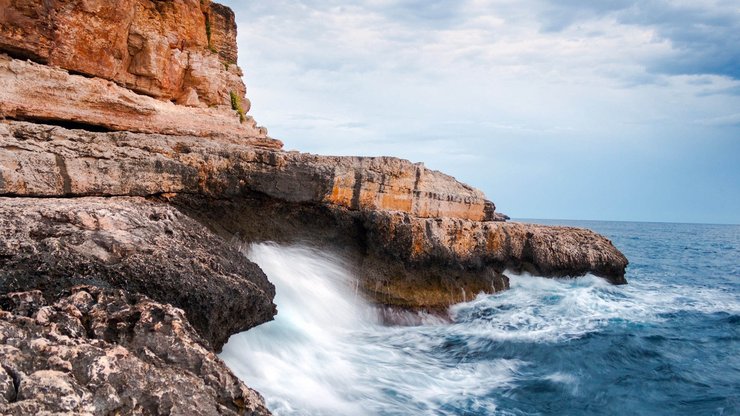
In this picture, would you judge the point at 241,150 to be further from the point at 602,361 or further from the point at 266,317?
the point at 602,361

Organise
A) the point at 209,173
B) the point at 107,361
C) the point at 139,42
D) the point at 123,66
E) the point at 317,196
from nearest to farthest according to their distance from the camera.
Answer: the point at 107,361, the point at 209,173, the point at 317,196, the point at 123,66, the point at 139,42

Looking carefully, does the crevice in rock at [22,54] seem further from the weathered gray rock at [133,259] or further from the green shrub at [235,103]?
the green shrub at [235,103]

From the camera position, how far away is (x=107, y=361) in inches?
157

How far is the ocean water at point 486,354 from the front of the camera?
7.64 meters

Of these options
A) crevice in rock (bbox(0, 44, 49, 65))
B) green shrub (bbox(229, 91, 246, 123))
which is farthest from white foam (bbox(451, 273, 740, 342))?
crevice in rock (bbox(0, 44, 49, 65))

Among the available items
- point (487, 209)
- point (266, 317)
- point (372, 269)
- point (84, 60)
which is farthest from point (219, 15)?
point (266, 317)

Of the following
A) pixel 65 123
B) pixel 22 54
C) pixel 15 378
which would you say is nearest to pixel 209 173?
pixel 65 123

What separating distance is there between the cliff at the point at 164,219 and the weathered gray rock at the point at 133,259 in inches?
0.8

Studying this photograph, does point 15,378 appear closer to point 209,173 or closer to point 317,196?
point 209,173

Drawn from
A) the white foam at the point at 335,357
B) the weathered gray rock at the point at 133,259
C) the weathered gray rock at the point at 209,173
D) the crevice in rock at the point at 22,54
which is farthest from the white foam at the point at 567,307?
the crevice in rock at the point at 22,54

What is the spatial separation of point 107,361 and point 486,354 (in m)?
7.72

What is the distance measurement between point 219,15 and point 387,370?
11.5 m

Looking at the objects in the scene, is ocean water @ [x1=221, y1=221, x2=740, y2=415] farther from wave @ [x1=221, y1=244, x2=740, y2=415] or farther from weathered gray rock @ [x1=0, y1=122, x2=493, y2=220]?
weathered gray rock @ [x1=0, y1=122, x2=493, y2=220]

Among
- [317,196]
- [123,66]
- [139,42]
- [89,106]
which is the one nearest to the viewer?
[89,106]
